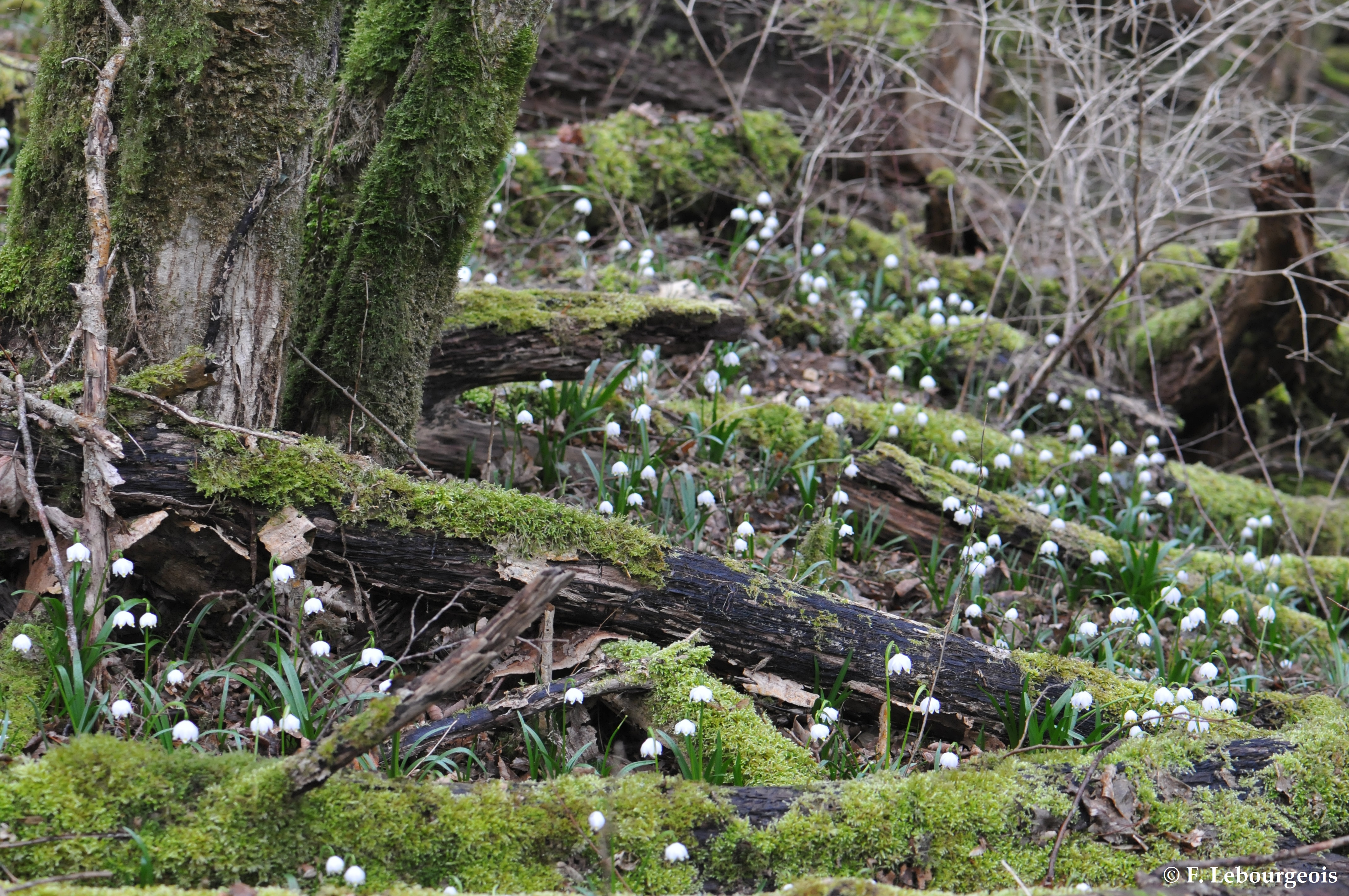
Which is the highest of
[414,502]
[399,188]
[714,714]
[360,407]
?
[399,188]

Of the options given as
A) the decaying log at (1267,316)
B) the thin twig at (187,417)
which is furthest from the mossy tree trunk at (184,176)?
the decaying log at (1267,316)

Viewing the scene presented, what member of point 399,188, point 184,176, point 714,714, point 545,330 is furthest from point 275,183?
point 714,714

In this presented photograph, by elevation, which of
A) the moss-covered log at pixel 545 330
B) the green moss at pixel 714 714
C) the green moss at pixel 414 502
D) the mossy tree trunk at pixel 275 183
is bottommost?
the green moss at pixel 714 714

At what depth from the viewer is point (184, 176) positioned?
10.1ft

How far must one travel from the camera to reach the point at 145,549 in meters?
3.14

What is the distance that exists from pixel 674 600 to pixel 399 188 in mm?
1792

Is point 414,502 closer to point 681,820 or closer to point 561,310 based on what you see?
point 681,820

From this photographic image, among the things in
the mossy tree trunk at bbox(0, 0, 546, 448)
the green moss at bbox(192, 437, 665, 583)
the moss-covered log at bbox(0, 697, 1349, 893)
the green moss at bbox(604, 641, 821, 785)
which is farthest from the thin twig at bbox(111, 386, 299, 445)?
the green moss at bbox(604, 641, 821, 785)

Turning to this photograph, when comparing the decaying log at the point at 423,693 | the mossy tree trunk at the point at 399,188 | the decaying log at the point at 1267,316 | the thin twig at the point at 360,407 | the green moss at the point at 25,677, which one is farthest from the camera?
the decaying log at the point at 1267,316

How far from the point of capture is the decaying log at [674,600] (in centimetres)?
320

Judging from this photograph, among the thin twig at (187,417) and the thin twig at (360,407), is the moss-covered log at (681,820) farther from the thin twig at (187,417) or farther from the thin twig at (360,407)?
the thin twig at (360,407)

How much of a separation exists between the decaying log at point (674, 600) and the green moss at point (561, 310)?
1429 millimetres

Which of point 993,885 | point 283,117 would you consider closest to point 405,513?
point 283,117

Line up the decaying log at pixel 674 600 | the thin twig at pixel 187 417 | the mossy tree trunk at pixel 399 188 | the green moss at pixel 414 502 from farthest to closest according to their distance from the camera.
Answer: the mossy tree trunk at pixel 399 188 < the decaying log at pixel 674 600 < the green moss at pixel 414 502 < the thin twig at pixel 187 417
